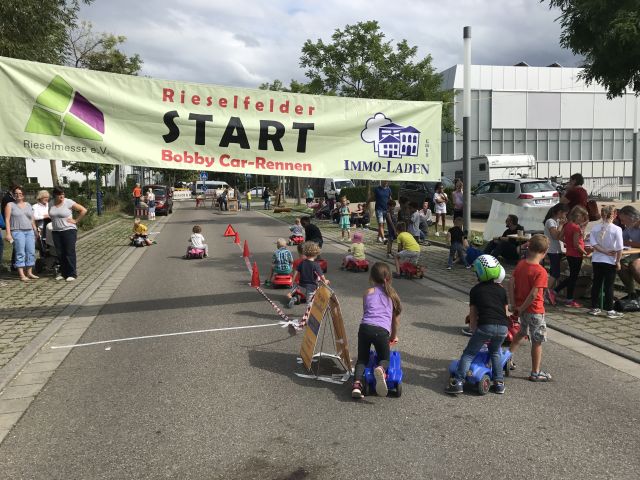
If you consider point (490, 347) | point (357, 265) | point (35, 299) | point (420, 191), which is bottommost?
point (35, 299)

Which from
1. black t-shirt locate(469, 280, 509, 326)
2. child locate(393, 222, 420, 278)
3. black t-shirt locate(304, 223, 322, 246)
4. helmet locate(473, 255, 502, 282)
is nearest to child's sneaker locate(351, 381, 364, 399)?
black t-shirt locate(469, 280, 509, 326)

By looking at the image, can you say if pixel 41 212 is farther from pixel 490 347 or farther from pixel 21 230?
pixel 490 347

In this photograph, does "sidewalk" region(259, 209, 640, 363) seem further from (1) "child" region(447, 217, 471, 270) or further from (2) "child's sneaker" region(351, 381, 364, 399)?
(2) "child's sneaker" region(351, 381, 364, 399)

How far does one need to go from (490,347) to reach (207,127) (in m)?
3.96

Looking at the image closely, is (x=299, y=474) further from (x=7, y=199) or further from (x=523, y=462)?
(x=7, y=199)

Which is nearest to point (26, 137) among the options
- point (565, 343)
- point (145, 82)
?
point (145, 82)

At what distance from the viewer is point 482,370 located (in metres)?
5.10

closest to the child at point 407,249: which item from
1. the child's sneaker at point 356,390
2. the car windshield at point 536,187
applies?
the child's sneaker at point 356,390

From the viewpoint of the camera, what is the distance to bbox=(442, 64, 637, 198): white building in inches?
2018

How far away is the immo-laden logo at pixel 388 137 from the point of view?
22.5 ft

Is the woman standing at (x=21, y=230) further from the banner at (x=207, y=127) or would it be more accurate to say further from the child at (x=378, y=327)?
the child at (x=378, y=327)

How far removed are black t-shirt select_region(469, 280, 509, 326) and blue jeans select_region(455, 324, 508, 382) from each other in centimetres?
6

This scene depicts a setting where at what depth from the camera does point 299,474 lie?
3.68m

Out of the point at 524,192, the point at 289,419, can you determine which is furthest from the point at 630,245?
the point at 524,192
